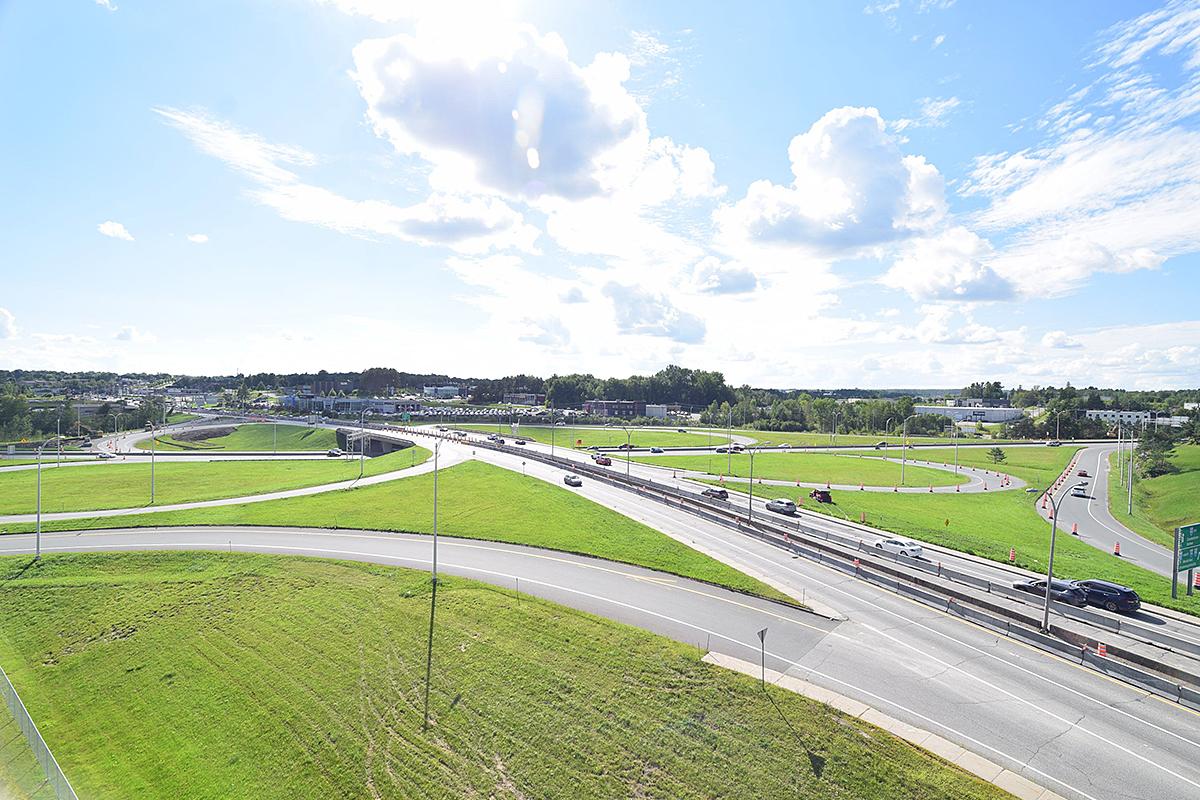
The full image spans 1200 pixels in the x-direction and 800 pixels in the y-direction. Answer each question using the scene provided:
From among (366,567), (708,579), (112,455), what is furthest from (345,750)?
(112,455)

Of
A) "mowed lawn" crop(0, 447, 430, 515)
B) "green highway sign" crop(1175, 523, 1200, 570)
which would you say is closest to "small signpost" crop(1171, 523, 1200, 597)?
"green highway sign" crop(1175, 523, 1200, 570)

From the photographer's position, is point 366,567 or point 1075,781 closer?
point 1075,781

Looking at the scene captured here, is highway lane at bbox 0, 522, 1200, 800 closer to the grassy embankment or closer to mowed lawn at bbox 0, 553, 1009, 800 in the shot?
mowed lawn at bbox 0, 553, 1009, 800

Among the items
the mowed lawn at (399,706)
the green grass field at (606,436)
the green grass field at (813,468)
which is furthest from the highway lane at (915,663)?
the green grass field at (606,436)

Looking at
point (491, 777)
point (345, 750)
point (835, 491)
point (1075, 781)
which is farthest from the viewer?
point (835, 491)

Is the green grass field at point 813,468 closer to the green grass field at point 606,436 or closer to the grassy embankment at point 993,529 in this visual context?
the grassy embankment at point 993,529

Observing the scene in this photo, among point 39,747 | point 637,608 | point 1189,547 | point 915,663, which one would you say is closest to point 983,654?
point 915,663

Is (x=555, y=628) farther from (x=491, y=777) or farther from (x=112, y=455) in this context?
(x=112, y=455)
